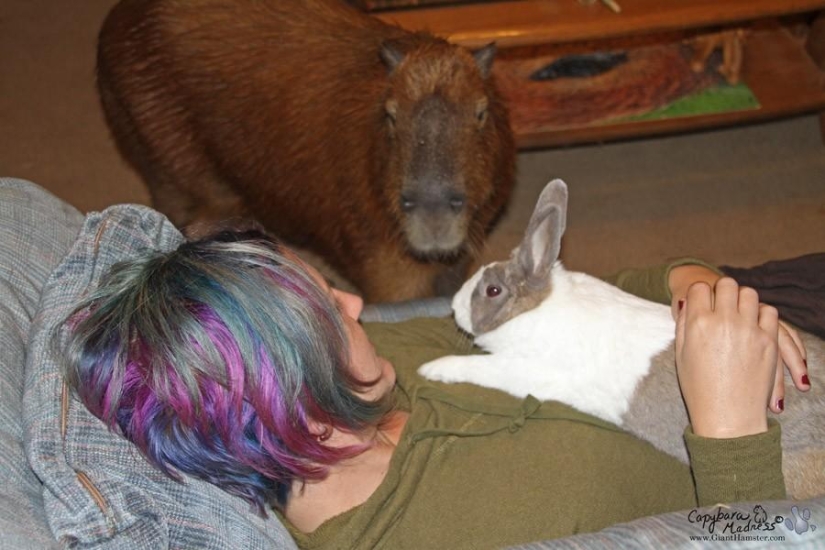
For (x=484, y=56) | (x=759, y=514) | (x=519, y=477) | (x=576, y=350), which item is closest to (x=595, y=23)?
(x=484, y=56)

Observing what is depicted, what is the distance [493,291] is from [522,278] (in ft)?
0.20

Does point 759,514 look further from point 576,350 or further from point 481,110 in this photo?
point 481,110

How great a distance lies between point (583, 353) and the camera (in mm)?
1526

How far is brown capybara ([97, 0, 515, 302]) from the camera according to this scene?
2.15 metres

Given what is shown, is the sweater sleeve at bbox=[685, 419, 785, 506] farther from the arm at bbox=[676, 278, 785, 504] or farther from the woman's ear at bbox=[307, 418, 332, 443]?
the woman's ear at bbox=[307, 418, 332, 443]

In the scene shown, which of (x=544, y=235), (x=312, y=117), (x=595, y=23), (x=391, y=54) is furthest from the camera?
(x=595, y=23)

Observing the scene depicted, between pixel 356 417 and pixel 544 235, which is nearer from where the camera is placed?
pixel 356 417

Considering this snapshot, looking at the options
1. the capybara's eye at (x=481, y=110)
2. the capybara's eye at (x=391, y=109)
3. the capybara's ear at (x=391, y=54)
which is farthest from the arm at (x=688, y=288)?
the capybara's ear at (x=391, y=54)

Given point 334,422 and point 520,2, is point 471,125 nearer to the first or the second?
point 520,2

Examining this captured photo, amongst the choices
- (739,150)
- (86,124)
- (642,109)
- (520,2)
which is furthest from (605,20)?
(86,124)

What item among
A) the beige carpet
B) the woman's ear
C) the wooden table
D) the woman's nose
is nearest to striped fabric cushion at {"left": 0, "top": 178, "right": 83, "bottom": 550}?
the woman's ear

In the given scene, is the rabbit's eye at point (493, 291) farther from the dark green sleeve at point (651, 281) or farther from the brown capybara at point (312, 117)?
the brown capybara at point (312, 117)

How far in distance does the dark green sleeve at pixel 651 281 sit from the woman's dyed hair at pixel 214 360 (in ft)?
2.32

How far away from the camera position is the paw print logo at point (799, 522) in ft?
3.78
